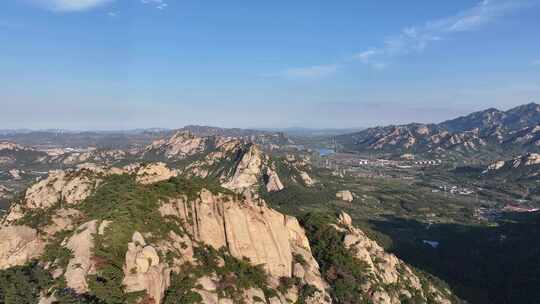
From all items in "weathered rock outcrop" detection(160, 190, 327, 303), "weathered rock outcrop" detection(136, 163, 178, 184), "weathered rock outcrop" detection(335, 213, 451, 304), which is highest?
"weathered rock outcrop" detection(136, 163, 178, 184)

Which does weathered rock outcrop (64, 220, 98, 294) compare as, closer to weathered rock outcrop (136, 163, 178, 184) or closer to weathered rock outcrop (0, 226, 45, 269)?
weathered rock outcrop (0, 226, 45, 269)

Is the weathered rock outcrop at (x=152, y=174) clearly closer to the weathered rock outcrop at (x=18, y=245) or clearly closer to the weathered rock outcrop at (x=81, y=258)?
the weathered rock outcrop at (x=18, y=245)

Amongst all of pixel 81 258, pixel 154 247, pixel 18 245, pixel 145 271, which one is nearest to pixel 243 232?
pixel 154 247

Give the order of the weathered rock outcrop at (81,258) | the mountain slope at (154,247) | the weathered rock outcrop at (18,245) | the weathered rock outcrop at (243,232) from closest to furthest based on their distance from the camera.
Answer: the weathered rock outcrop at (81,258)
the mountain slope at (154,247)
the weathered rock outcrop at (18,245)
the weathered rock outcrop at (243,232)

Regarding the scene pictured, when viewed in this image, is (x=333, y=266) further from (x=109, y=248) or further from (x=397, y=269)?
(x=109, y=248)

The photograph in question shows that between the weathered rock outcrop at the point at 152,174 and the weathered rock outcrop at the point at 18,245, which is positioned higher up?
the weathered rock outcrop at the point at 152,174

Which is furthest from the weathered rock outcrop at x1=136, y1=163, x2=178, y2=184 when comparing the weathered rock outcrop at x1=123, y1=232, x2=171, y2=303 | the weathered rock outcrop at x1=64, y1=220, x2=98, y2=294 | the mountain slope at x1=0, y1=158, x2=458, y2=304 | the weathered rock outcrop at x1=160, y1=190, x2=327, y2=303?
the weathered rock outcrop at x1=123, y1=232, x2=171, y2=303

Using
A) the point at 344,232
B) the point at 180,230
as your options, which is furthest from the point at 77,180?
the point at 344,232

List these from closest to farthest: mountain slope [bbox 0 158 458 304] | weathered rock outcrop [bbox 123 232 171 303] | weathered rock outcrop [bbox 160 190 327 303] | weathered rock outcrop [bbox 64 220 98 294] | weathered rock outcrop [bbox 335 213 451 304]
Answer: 1. weathered rock outcrop [bbox 64 220 98 294]
2. weathered rock outcrop [bbox 123 232 171 303]
3. mountain slope [bbox 0 158 458 304]
4. weathered rock outcrop [bbox 160 190 327 303]
5. weathered rock outcrop [bbox 335 213 451 304]

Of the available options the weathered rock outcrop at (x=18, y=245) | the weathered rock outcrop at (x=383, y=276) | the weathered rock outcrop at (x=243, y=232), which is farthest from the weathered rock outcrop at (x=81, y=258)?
the weathered rock outcrop at (x=383, y=276)

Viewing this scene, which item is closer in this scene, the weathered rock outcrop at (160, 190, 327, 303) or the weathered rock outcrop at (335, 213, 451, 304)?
the weathered rock outcrop at (160, 190, 327, 303)

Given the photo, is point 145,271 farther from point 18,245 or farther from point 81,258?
point 18,245
